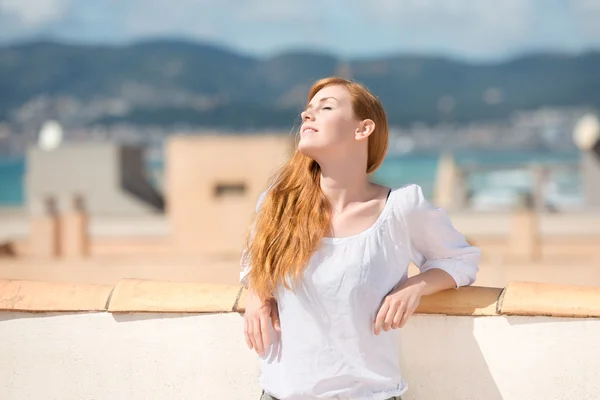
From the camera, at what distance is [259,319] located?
2.61 meters

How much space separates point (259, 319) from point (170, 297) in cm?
49

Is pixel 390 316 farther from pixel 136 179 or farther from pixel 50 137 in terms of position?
pixel 50 137

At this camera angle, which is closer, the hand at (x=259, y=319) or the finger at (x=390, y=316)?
the finger at (x=390, y=316)

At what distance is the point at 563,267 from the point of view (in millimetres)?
11617

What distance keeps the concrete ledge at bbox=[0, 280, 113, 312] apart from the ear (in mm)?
1021

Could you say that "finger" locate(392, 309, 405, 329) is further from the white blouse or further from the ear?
the ear

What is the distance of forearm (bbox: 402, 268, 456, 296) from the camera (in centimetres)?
258

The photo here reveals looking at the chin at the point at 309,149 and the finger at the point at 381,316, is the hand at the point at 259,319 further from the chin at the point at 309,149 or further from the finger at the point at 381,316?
the chin at the point at 309,149

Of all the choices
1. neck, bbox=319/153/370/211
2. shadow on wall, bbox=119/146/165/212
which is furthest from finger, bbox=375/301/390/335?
shadow on wall, bbox=119/146/165/212

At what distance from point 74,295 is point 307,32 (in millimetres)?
140682

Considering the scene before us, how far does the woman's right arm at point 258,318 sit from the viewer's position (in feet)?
8.53

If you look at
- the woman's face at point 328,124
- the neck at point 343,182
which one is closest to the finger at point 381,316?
the neck at point 343,182

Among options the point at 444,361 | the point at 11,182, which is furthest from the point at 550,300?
the point at 11,182

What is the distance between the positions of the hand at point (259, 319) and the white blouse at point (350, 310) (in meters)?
0.04
